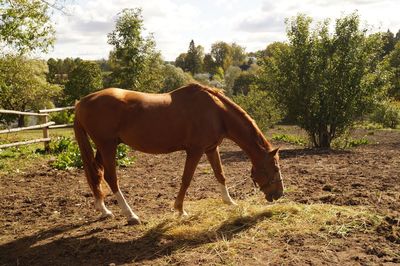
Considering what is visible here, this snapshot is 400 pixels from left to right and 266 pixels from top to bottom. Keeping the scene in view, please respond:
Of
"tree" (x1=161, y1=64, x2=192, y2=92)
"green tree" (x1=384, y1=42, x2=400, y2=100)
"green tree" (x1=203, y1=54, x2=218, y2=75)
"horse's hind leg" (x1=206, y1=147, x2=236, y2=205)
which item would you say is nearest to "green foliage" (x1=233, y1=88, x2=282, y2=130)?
"green tree" (x1=384, y1=42, x2=400, y2=100)

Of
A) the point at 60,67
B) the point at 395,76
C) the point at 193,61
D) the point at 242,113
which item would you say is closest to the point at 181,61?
the point at 193,61

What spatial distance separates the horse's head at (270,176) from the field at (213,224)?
0.71 feet

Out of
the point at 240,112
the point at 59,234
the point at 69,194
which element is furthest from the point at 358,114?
the point at 59,234

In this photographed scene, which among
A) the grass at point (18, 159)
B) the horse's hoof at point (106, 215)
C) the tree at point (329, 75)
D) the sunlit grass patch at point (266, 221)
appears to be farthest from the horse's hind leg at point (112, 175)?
the tree at point (329, 75)

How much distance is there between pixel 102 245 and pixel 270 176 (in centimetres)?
233

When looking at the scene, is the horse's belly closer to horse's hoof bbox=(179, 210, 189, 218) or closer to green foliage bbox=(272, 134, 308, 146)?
horse's hoof bbox=(179, 210, 189, 218)

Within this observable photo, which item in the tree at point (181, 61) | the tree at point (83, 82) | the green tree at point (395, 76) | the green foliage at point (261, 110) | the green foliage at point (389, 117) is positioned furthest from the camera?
the tree at point (181, 61)

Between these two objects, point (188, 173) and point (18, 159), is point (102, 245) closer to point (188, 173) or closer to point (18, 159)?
point (188, 173)

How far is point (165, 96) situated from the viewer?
553 cm

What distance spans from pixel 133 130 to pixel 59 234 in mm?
1605

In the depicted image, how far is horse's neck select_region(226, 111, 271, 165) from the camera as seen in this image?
17.7 ft

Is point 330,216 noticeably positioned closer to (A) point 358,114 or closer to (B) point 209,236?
(B) point 209,236

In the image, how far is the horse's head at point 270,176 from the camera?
17.5 feet

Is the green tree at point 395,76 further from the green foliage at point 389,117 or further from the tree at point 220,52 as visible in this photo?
the tree at point 220,52
